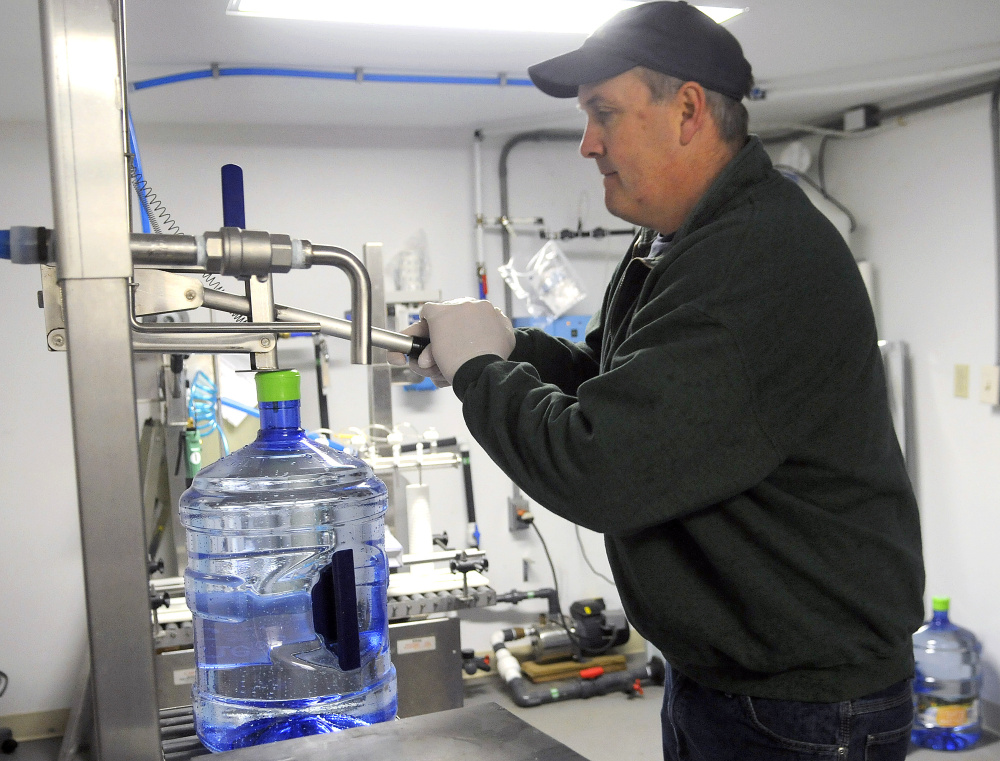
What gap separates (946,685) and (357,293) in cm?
310

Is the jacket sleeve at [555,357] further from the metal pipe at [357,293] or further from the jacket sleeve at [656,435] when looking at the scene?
the metal pipe at [357,293]

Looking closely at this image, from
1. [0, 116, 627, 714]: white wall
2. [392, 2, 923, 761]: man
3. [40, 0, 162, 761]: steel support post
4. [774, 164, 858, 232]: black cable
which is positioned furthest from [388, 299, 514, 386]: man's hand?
[774, 164, 858, 232]: black cable

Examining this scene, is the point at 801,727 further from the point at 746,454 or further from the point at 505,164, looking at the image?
the point at 505,164

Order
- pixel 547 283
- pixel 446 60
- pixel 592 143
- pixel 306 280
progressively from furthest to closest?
pixel 547 283 < pixel 306 280 < pixel 446 60 < pixel 592 143

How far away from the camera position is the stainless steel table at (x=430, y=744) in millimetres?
784

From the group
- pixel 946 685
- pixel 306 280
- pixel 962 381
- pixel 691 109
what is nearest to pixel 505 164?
pixel 306 280

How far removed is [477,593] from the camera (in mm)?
2254

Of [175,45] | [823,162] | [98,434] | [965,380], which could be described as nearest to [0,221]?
[175,45]

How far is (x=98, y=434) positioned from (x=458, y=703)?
68.7 inches

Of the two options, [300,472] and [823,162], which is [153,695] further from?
[823,162]

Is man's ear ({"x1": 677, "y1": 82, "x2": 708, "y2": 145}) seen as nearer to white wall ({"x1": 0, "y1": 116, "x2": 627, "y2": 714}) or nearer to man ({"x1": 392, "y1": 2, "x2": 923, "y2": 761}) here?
man ({"x1": 392, "y1": 2, "x2": 923, "y2": 761})

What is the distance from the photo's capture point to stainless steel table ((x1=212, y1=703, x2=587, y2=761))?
784 millimetres

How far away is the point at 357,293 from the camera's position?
2.69ft

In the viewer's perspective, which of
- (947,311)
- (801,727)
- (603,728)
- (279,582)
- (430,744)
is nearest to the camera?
(430,744)
